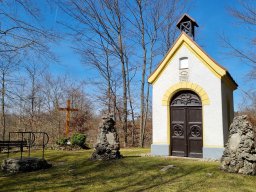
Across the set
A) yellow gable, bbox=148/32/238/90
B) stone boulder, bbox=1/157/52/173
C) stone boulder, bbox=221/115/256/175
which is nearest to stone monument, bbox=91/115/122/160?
stone boulder, bbox=1/157/52/173

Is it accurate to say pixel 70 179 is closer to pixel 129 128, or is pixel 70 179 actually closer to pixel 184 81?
pixel 184 81

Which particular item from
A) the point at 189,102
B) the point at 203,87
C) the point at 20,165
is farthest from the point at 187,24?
the point at 20,165

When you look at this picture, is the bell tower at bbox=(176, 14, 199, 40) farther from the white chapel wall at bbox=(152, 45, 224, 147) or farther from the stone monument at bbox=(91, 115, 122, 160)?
the stone monument at bbox=(91, 115, 122, 160)

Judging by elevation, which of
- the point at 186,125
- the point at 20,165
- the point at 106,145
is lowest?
the point at 20,165

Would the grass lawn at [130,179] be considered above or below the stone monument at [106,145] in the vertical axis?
below

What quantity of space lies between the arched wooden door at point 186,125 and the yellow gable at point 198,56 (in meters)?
1.43

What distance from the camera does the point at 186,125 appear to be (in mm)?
11625

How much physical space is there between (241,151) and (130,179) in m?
3.74

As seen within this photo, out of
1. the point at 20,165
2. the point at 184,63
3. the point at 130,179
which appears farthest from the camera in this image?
the point at 184,63

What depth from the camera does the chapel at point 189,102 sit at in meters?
11.0

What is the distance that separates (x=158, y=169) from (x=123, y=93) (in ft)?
47.5

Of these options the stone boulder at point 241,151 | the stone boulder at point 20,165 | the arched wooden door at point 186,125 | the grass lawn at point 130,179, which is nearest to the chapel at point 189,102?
the arched wooden door at point 186,125

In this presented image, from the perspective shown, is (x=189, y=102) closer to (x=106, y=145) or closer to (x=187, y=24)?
(x=187, y=24)

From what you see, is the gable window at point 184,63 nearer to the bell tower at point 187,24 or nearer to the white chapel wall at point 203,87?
the white chapel wall at point 203,87
